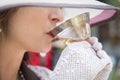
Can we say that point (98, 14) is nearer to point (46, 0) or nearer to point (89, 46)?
point (89, 46)

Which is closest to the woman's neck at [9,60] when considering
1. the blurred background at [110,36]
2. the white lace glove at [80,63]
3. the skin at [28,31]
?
the skin at [28,31]

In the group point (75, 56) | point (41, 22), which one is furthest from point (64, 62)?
point (41, 22)

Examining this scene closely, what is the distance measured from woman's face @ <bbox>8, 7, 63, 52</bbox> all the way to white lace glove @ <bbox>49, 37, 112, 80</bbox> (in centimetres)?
6

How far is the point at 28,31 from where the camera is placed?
3.30 feet

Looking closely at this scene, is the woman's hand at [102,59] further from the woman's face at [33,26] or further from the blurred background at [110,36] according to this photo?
the blurred background at [110,36]

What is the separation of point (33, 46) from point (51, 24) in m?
0.09

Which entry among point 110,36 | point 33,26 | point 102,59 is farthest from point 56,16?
point 110,36

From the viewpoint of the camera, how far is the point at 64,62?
3.47 ft

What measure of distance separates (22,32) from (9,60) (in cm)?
14

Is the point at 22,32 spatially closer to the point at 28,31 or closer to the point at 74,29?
the point at 28,31

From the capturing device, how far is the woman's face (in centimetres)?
99

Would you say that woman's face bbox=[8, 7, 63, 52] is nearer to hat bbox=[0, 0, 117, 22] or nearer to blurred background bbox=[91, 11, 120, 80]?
hat bbox=[0, 0, 117, 22]

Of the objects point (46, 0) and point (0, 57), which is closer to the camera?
point (46, 0)

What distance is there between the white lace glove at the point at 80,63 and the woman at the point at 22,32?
5 cm
